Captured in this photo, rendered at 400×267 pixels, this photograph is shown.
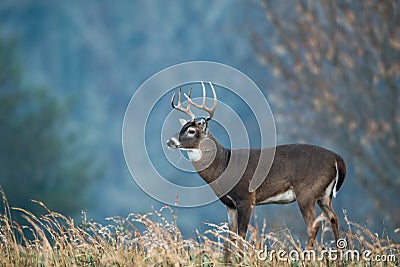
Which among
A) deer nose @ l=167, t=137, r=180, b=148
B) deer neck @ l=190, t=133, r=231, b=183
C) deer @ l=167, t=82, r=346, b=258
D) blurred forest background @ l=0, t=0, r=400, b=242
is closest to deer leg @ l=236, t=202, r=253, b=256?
deer @ l=167, t=82, r=346, b=258

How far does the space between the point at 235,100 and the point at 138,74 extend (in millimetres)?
14703

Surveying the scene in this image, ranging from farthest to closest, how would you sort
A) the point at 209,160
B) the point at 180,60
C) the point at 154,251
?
1. the point at 180,60
2. the point at 209,160
3. the point at 154,251

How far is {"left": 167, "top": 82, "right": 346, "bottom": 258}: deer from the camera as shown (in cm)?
725

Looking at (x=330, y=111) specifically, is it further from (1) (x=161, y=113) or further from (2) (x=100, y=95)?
(2) (x=100, y=95)

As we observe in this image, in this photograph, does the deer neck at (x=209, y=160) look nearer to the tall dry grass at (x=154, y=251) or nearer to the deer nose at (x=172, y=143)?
the deer nose at (x=172, y=143)

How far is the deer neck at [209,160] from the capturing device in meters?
7.68

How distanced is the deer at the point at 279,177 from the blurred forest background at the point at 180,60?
59cm

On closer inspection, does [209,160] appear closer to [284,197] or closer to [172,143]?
[172,143]

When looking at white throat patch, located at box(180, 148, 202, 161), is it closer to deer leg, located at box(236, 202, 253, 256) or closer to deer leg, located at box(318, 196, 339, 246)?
deer leg, located at box(236, 202, 253, 256)

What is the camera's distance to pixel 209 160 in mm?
7738

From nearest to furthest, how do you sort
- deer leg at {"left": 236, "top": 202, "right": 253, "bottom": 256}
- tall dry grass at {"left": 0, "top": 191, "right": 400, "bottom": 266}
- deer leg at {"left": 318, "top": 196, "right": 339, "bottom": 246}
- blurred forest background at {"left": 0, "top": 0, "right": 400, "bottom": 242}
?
tall dry grass at {"left": 0, "top": 191, "right": 400, "bottom": 266}
deer leg at {"left": 318, "top": 196, "right": 339, "bottom": 246}
deer leg at {"left": 236, "top": 202, "right": 253, "bottom": 256}
blurred forest background at {"left": 0, "top": 0, "right": 400, "bottom": 242}

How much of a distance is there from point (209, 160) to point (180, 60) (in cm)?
3502

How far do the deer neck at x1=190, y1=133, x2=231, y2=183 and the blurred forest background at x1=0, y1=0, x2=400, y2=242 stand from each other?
1077mm

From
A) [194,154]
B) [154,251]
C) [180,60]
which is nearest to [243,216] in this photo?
[194,154]
